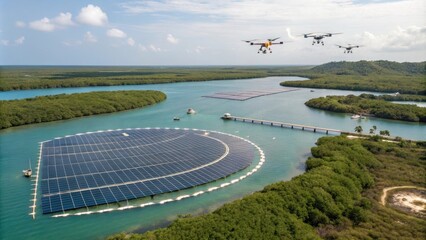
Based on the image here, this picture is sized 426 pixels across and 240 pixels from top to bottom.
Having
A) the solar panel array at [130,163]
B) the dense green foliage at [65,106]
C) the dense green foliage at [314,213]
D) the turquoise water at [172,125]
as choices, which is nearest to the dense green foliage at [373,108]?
the turquoise water at [172,125]

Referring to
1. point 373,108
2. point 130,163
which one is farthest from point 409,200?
point 373,108

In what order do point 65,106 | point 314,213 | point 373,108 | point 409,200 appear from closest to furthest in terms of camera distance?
point 314,213 < point 409,200 < point 65,106 < point 373,108

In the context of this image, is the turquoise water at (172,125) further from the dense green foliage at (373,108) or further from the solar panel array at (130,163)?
the dense green foliage at (373,108)

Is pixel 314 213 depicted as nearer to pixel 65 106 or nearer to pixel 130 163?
pixel 130 163

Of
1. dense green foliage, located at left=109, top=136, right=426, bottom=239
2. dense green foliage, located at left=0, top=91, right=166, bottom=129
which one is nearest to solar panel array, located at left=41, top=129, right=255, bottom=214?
dense green foliage, located at left=109, top=136, right=426, bottom=239

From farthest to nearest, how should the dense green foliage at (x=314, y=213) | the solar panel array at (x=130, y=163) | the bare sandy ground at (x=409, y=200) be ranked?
the solar panel array at (x=130, y=163) → the bare sandy ground at (x=409, y=200) → the dense green foliage at (x=314, y=213)

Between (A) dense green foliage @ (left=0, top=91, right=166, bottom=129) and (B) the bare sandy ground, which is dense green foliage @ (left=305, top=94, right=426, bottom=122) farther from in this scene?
(A) dense green foliage @ (left=0, top=91, right=166, bottom=129)

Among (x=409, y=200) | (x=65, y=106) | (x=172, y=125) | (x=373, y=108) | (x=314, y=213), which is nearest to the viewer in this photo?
(x=314, y=213)
